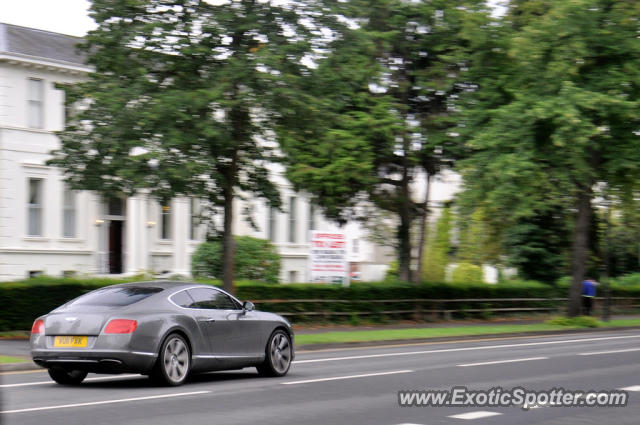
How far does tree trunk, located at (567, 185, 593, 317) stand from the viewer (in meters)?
33.7

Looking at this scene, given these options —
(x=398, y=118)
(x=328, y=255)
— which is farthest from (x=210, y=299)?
(x=398, y=118)

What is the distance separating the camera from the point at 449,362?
18.2 meters

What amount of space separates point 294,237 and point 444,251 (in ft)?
28.3

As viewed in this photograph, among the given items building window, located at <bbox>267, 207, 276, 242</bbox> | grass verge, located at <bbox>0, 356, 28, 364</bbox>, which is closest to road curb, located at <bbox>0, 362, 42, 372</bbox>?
grass verge, located at <bbox>0, 356, 28, 364</bbox>

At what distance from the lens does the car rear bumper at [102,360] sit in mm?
12430

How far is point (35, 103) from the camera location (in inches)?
1551

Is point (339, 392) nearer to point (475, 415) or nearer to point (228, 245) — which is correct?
point (475, 415)

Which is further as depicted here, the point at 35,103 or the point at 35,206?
the point at 35,206

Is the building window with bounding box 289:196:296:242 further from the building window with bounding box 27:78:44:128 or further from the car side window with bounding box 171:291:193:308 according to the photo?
the car side window with bounding box 171:291:193:308

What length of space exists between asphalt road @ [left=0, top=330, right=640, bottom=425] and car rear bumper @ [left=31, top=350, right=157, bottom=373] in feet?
0.95

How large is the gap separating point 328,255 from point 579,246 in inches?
350

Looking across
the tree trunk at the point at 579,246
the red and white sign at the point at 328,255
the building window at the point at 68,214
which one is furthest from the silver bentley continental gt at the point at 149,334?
the building window at the point at 68,214

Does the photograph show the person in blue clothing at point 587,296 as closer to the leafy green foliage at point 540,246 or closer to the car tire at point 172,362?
the leafy green foliage at point 540,246

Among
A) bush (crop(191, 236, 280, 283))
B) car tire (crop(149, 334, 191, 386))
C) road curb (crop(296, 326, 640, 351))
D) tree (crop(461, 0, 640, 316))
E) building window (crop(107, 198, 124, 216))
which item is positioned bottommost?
road curb (crop(296, 326, 640, 351))
